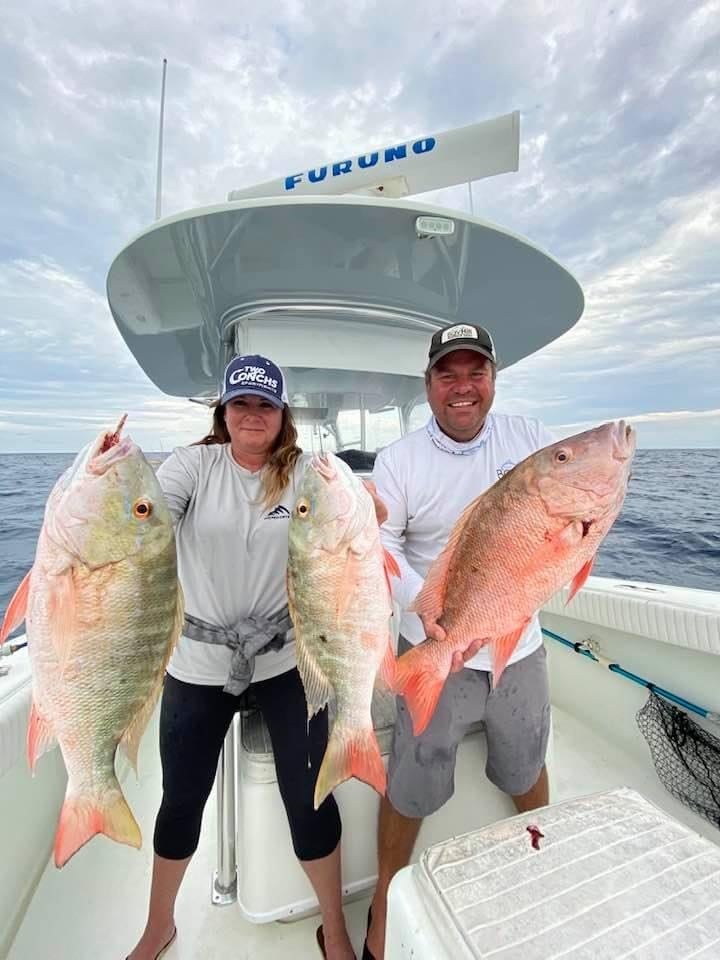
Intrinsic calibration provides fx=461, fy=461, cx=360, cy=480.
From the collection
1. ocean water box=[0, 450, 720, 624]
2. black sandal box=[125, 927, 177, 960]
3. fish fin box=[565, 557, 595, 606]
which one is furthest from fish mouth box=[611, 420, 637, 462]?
ocean water box=[0, 450, 720, 624]

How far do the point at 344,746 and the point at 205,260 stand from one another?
9.57ft

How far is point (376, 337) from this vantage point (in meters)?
3.78

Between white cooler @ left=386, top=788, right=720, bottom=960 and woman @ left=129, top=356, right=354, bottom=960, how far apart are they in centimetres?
71

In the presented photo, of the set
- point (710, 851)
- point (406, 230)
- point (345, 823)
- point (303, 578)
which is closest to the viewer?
point (710, 851)

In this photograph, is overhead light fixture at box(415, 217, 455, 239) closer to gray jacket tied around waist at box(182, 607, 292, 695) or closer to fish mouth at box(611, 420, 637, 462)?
fish mouth at box(611, 420, 637, 462)

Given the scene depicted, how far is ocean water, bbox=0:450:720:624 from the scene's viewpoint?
7.19 m

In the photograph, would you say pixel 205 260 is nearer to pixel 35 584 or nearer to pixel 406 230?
pixel 406 230

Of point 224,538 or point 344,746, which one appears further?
point 224,538

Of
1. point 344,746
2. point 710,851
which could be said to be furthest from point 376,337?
point 710,851

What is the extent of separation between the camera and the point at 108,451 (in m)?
1.23

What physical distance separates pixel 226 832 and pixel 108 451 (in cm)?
188

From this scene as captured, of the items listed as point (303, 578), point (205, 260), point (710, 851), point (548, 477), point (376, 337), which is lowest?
point (710, 851)

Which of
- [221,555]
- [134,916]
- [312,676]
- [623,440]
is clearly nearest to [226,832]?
[134,916]

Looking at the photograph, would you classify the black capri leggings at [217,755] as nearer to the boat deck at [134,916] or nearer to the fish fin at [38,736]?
the fish fin at [38,736]
